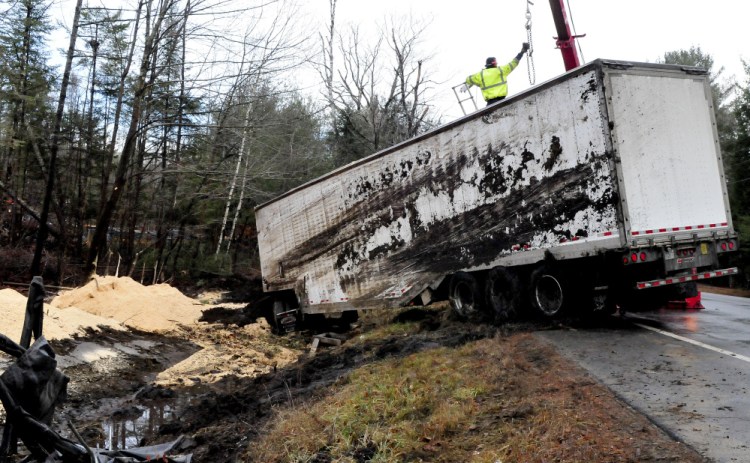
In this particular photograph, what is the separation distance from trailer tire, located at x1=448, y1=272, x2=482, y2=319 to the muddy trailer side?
0.03 metres

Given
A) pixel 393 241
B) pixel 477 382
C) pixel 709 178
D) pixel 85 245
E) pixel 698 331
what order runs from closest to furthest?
pixel 477 382
pixel 698 331
pixel 709 178
pixel 393 241
pixel 85 245

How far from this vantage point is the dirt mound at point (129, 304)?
1577cm

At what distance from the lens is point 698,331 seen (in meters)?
9.04

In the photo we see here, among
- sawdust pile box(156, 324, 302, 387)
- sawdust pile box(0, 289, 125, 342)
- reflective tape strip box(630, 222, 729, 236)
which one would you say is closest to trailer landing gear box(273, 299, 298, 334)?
sawdust pile box(156, 324, 302, 387)

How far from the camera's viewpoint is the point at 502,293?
35.7 ft

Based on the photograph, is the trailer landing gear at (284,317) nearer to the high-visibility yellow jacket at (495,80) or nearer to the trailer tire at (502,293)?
the trailer tire at (502,293)

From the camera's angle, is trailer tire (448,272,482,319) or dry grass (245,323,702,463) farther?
trailer tire (448,272,482,319)

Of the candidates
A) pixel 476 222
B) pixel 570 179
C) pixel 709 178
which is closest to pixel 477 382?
pixel 570 179

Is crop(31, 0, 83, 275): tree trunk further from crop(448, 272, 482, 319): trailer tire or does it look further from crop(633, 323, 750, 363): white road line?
crop(633, 323, 750, 363): white road line

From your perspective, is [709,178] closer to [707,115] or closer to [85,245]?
[707,115]

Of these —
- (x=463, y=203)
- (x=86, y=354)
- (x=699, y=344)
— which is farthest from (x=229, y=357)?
(x=699, y=344)

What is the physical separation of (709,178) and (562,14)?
14.5ft

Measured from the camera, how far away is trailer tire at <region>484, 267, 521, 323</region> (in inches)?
411

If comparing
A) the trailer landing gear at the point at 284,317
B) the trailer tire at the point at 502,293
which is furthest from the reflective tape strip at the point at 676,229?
the trailer landing gear at the point at 284,317
